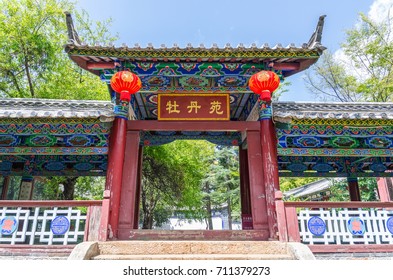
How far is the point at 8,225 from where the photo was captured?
4297 mm

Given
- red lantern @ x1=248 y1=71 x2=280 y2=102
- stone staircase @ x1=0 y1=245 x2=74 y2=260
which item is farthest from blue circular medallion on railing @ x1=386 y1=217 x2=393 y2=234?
stone staircase @ x1=0 y1=245 x2=74 y2=260

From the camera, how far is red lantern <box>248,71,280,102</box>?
17.0 ft

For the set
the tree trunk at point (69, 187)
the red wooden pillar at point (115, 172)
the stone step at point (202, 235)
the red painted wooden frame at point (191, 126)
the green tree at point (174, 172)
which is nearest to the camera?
the red wooden pillar at point (115, 172)

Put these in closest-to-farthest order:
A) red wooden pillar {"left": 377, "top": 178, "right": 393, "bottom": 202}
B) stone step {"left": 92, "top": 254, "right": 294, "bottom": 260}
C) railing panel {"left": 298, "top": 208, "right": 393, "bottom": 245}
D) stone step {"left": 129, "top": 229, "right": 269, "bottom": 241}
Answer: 1. stone step {"left": 92, "top": 254, "right": 294, "bottom": 260}
2. railing panel {"left": 298, "top": 208, "right": 393, "bottom": 245}
3. stone step {"left": 129, "top": 229, "right": 269, "bottom": 241}
4. red wooden pillar {"left": 377, "top": 178, "right": 393, "bottom": 202}

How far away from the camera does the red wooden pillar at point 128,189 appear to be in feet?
16.7

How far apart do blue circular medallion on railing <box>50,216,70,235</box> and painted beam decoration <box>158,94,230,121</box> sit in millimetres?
2551

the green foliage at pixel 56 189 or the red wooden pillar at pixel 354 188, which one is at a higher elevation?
the green foliage at pixel 56 189

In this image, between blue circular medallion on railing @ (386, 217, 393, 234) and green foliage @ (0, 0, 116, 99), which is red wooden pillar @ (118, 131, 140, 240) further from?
green foliage @ (0, 0, 116, 99)

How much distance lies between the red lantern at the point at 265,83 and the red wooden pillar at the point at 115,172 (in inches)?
103

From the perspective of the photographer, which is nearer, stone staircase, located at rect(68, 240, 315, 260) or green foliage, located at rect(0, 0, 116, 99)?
stone staircase, located at rect(68, 240, 315, 260)

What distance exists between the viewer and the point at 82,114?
202 inches

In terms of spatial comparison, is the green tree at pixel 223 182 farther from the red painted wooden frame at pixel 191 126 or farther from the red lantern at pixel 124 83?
the red lantern at pixel 124 83

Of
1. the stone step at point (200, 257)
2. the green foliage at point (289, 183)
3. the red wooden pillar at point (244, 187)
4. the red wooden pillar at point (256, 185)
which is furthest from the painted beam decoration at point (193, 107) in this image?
the green foliage at point (289, 183)

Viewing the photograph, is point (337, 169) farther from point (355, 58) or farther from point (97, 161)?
point (355, 58)
